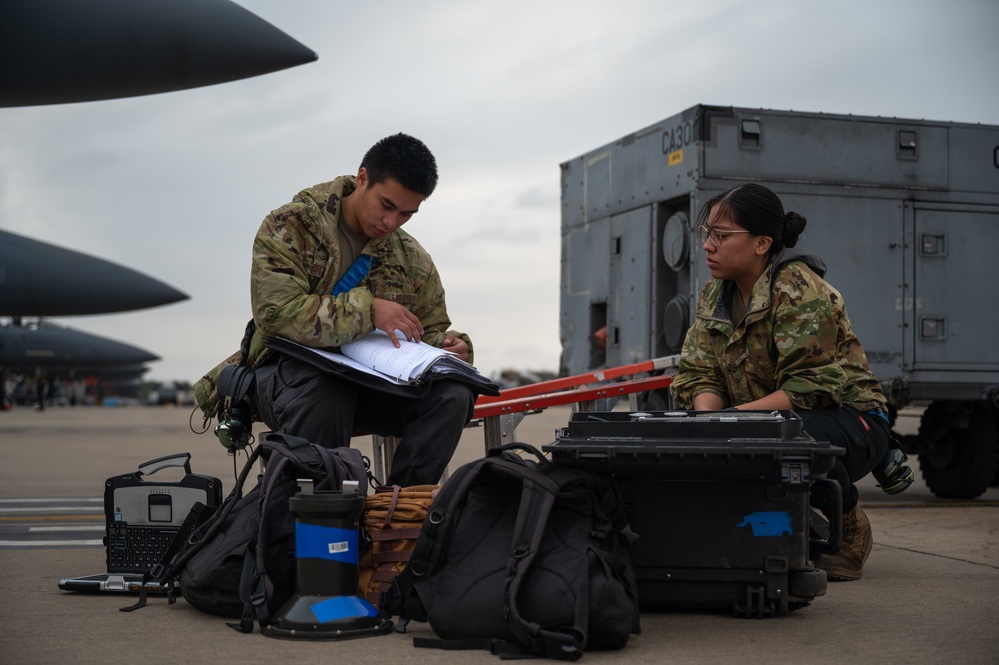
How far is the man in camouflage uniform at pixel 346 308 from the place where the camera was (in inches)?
157

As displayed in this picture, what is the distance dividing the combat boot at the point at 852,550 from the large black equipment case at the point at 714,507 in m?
0.76

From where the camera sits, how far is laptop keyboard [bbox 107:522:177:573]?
12.5ft

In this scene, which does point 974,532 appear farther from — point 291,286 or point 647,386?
point 291,286

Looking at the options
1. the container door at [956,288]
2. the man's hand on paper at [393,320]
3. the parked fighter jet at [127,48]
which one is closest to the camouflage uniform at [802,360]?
the man's hand on paper at [393,320]

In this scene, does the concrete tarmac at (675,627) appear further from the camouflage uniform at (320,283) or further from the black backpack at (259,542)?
the camouflage uniform at (320,283)

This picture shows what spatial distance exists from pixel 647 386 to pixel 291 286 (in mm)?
2823

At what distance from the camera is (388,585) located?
3346 millimetres

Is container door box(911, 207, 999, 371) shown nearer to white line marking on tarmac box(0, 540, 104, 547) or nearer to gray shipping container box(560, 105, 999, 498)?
gray shipping container box(560, 105, 999, 498)

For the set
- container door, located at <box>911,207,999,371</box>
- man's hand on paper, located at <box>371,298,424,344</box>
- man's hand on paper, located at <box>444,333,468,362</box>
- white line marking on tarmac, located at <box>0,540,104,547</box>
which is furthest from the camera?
container door, located at <box>911,207,999,371</box>

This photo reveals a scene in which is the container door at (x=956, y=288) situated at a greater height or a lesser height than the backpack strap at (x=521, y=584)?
greater

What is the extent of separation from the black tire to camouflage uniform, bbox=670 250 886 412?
480 centimetres

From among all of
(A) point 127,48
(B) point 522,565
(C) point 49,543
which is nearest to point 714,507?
(B) point 522,565

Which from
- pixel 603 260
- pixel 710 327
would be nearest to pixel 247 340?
pixel 710 327

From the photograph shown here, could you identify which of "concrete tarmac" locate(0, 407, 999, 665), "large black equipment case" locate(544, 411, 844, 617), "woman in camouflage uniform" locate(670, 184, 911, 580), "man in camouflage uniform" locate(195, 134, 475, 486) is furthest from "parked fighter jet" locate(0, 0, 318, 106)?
"large black equipment case" locate(544, 411, 844, 617)
